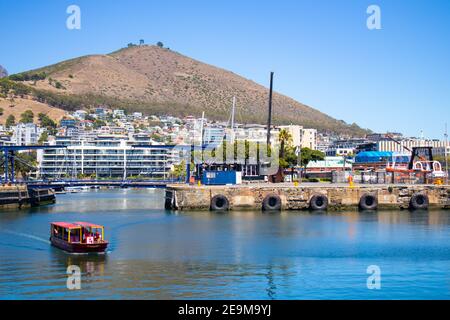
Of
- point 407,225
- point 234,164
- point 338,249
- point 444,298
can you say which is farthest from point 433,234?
point 234,164

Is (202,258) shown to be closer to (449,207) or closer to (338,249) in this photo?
(338,249)

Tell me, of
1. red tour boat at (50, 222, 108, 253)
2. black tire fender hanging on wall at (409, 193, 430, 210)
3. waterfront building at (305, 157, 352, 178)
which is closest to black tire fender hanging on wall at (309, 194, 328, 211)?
black tire fender hanging on wall at (409, 193, 430, 210)

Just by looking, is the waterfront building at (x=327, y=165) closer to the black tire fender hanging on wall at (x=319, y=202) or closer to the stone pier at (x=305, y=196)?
the stone pier at (x=305, y=196)

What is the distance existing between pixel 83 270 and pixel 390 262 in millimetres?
20101

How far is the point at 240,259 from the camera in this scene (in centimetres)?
4944

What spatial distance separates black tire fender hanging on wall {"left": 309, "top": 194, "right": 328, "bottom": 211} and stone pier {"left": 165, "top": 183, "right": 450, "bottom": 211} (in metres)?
0.17

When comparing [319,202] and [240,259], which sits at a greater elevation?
[319,202]

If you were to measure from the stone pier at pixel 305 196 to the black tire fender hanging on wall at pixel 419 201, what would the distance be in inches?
2.5

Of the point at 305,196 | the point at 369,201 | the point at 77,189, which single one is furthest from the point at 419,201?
the point at 77,189

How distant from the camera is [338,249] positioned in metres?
53.8

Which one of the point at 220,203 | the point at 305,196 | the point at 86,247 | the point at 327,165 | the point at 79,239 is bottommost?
the point at 86,247

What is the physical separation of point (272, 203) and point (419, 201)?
1864 centimetres

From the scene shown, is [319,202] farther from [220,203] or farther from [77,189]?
[77,189]

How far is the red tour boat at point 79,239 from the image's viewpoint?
51562mm
